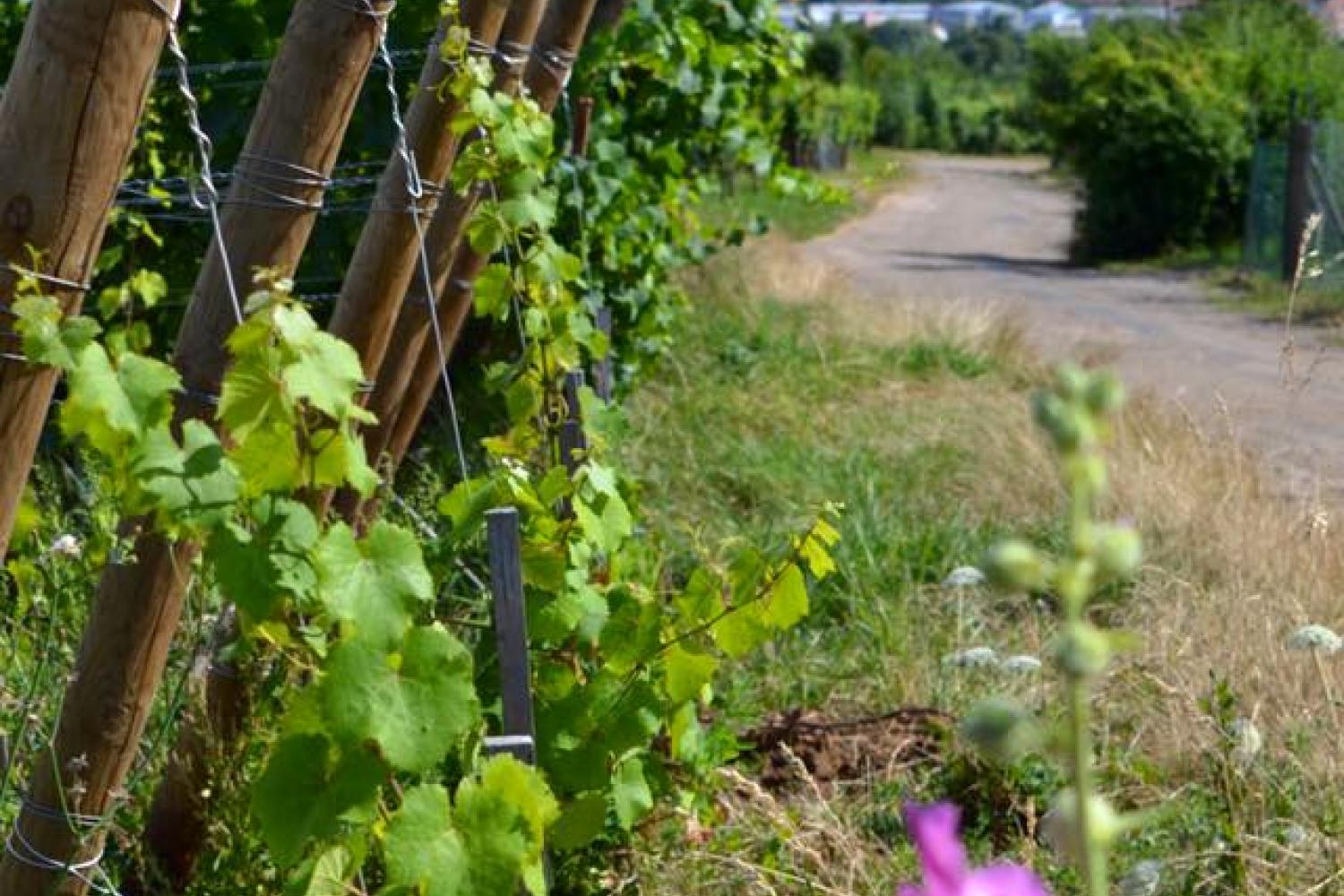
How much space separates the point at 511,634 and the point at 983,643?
2.39 m

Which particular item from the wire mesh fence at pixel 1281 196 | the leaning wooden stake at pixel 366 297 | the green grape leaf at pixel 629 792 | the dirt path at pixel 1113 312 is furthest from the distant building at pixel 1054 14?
the green grape leaf at pixel 629 792

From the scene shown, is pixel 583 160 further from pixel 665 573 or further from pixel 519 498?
pixel 519 498

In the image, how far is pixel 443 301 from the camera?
4.15 meters

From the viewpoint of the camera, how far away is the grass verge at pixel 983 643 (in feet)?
10.8

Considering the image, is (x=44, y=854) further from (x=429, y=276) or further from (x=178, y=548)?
(x=429, y=276)

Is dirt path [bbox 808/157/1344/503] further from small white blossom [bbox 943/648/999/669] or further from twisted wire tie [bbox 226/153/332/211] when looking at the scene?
twisted wire tie [bbox 226/153/332/211]

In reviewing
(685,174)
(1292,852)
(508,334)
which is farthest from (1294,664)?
(685,174)

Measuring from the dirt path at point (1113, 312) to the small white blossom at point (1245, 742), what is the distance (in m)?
0.91

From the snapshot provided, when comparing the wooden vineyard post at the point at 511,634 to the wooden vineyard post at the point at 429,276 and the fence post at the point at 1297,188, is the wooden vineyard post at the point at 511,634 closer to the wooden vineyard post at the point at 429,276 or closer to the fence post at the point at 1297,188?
the wooden vineyard post at the point at 429,276

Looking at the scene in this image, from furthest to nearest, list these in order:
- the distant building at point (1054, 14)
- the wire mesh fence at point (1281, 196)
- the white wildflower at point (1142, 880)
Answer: the distant building at point (1054, 14)
the wire mesh fence at point (1281, 196)
the white wildflower at point (1142, 880)

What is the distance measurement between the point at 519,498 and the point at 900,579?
2.86 metres

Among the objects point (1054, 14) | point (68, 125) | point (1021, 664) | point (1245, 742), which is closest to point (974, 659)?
point (1021, 664)

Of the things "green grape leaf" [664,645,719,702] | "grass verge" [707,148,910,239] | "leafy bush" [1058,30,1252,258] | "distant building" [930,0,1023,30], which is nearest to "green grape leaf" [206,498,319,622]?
"green grape leaf" [664,645,719,702]

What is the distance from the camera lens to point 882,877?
10.4 feet
